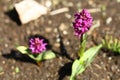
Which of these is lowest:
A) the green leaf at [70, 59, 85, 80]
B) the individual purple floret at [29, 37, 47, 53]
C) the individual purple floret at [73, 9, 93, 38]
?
the green leaf at [70, 59, 85, 80]

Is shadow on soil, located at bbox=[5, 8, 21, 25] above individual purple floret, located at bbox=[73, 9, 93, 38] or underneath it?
underneath

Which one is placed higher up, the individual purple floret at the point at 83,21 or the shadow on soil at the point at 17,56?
the individual purple floret at the point at 83,21

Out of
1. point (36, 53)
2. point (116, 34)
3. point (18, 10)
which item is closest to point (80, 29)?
point (36, 53)

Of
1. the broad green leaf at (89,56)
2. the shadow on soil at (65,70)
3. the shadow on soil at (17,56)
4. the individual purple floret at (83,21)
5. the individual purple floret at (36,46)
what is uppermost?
the individual purple floret at (83,21)

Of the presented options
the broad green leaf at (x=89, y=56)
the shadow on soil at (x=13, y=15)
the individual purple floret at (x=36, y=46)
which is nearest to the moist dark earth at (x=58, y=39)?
the shadow on soil at (x=13, y=15)

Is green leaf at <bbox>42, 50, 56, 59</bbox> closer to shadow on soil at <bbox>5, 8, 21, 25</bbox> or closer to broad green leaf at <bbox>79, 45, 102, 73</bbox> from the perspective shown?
broad green leaf at <bbox>79, 45, 102, 73</bbox>

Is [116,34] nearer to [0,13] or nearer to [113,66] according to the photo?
[113,66]

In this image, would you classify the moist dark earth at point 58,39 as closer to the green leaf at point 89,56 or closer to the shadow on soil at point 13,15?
the shadow on soil at point 13,15

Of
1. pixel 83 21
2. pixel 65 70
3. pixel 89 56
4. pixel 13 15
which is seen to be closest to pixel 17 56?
pixel 65 70

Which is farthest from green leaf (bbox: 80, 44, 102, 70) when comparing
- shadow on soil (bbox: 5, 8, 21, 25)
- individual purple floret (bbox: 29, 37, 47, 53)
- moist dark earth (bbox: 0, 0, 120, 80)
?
shadow on soil (bbox: 5, 8, 21, 25)
